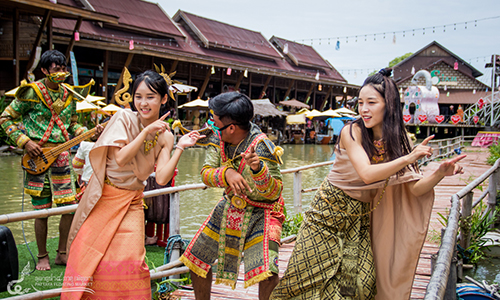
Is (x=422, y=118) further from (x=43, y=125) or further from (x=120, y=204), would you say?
(x=120, y=204)

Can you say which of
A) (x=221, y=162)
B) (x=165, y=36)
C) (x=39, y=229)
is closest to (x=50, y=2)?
(x=165, y=36)

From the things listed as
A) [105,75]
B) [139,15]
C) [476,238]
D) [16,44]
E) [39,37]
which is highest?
[139,15]

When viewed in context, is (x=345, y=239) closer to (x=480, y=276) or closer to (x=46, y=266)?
(x=480, y=276)

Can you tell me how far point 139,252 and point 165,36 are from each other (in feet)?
65.5

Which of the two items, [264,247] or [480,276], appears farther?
[480,276]

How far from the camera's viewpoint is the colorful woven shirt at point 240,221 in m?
2.45

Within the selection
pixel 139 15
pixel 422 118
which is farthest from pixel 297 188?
pixel 422 118

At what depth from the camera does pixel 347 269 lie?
2.24 m

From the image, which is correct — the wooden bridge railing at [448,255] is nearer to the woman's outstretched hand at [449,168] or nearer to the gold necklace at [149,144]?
the woman's outstretched hand at [449,168]

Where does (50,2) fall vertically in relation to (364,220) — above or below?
above

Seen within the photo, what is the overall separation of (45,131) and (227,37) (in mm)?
22106

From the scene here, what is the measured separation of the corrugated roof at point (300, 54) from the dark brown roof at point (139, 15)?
31.2 ft

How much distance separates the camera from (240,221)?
8.33 feet

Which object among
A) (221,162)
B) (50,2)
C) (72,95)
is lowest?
(221,162)
